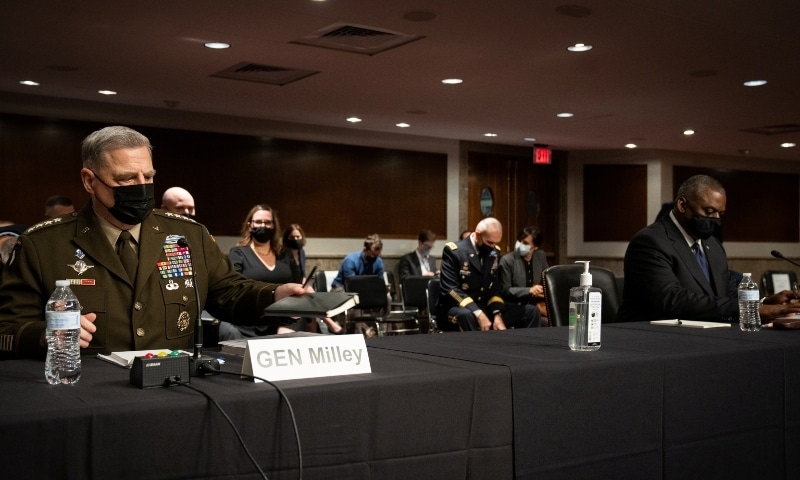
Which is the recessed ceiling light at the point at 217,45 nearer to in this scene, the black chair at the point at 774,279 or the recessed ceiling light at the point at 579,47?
the recessed ceiling light at the point at 579,47

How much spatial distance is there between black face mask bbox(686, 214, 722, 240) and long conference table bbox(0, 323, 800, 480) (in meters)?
1.09

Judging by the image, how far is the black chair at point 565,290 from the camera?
13.9 ft

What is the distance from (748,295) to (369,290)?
588 cm

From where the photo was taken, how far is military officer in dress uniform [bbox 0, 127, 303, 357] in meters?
2.51

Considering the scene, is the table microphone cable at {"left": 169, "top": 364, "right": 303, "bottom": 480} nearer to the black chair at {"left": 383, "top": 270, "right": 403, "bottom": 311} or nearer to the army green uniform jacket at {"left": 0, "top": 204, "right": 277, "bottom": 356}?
the army green uniform jacket at {"left": 0, "top": 204, "right": 277, "bottom": 356}

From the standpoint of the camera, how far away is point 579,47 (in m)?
7.14

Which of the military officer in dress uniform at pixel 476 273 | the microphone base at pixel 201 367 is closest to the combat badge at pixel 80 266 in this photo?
the microphone base at pixel 201 367

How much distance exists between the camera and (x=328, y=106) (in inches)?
402

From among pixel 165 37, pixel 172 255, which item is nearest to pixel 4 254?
pixel 172 255

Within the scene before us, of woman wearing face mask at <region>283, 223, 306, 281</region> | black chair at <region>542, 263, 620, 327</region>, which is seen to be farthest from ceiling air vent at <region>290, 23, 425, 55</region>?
black chair at <region>542, 263, 620, 327</region>

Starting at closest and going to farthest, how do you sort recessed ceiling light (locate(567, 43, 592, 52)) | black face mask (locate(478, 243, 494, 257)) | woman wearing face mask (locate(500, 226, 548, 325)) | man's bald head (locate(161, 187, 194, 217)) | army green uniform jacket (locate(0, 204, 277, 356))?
army green uniform jacket (locate(0, 204, 277, 356)) → man's bald head (locate(161, 187, 194, 217)) → black face mask (locate(478, 243, 494, 257)) → recessed ceiling light (locate(567, 43, 592, 52)) → woman wearing face mask (locate(500, 226, 548, 325))

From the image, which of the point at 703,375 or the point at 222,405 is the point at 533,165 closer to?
the point at 703,375

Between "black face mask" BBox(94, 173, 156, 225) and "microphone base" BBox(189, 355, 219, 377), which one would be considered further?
"black face mask" BBox(94, 173, 156, 225)

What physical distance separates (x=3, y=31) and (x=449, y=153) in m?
7.64
